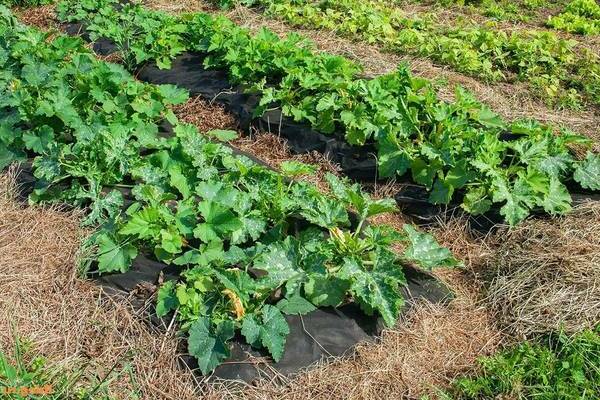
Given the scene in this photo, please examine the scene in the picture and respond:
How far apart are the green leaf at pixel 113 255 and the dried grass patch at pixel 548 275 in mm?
2025

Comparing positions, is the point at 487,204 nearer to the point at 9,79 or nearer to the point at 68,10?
the point at 9,79

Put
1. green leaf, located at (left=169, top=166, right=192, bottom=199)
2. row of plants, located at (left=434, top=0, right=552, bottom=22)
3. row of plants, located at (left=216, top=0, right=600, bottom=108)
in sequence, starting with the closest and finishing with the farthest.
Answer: green leaf, located at (left=169, top=166, right=192, bottom=199)
row of plants, located at (left=216, top=0, right=600, bottom=108)
row of plants, located at (left=434, top=0, right=552, bottom=22)

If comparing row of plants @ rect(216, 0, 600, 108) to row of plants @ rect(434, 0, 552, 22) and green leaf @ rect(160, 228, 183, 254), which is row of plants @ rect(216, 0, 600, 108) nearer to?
row of plants @ rect(434, 0, 552, 22)

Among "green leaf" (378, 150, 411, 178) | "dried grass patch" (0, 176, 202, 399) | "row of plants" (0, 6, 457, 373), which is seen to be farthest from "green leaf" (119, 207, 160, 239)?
"green leaf" (378, 150, 411, 178)

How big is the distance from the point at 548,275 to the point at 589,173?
3.04ft

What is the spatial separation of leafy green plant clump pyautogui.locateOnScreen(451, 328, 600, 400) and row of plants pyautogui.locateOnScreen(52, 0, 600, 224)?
0.92m

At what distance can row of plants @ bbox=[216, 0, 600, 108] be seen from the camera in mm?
5723

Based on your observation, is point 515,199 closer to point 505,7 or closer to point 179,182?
point 179,182

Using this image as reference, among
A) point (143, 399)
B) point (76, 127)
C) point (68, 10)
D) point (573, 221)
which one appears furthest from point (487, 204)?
point (68, 10)

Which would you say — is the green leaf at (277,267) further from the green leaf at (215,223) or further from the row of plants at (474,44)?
the row of plants at (474,44)

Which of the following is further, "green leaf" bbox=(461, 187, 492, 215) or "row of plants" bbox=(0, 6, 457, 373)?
"green leaf" bbox=(461, 187, 492, 215)

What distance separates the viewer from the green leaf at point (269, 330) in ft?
10.2

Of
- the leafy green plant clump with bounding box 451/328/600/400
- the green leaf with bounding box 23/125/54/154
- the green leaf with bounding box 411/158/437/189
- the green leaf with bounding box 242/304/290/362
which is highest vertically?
the green leaf with bounding box 23/125/54/154

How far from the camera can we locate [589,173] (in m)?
4.17
